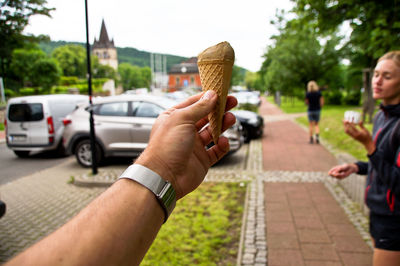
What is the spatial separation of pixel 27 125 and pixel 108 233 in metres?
6.45

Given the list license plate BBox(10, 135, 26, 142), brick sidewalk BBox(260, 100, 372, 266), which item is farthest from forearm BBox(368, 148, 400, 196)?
license plate BBox(10, 135, 26, 142)

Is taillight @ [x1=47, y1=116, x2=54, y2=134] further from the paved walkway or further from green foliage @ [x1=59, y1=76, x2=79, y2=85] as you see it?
green foliage @ [x1=59, y1=76, x2=79, y2=85]

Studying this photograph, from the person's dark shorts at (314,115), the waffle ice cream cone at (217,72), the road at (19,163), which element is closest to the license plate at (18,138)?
the road at (19,163)

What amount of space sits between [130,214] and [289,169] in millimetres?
6492

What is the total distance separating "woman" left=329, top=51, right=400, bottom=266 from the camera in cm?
181

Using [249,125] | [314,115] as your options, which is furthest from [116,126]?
[314,115]

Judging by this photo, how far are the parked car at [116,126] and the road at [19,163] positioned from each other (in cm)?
93

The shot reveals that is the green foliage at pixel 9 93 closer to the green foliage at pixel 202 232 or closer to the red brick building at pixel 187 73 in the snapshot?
the red brick building at pixel 187 73

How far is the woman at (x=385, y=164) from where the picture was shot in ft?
5.95

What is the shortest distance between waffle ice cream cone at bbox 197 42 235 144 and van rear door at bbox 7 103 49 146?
13.7 feet

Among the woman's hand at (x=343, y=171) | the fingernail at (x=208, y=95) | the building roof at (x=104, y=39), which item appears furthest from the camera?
the building roof at (x=104, y=39)

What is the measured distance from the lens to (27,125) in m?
6.22

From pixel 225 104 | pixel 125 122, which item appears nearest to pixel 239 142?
pixel 125 122

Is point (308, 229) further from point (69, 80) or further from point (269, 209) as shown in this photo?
point (69, 80)
